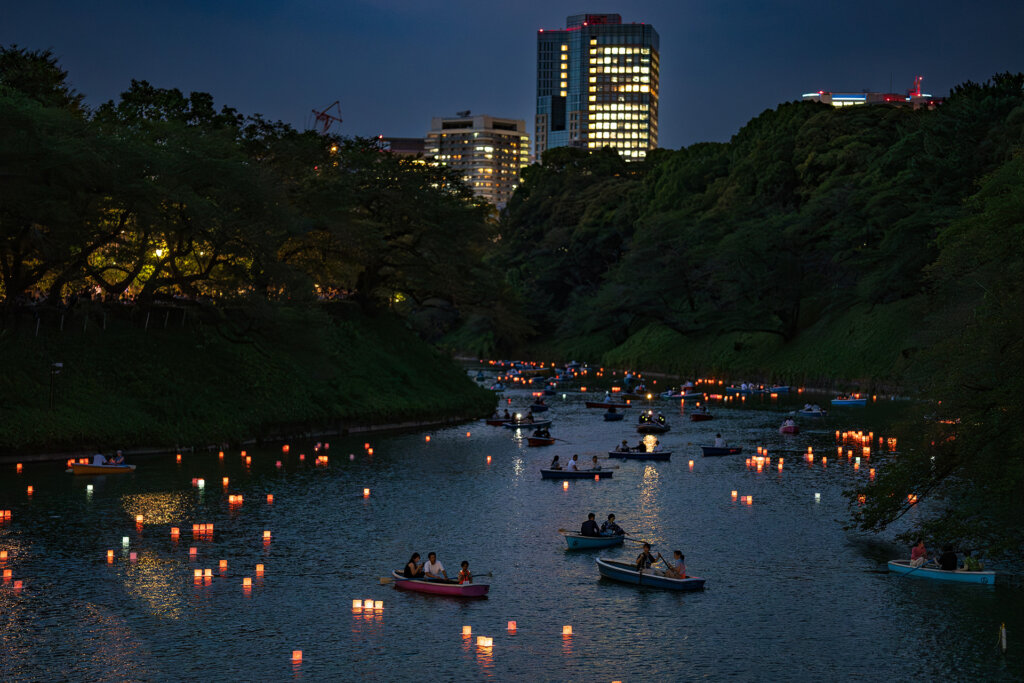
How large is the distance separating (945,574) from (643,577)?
9083mm

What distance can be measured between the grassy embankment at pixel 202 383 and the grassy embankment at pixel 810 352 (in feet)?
122

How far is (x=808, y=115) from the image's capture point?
453 feet

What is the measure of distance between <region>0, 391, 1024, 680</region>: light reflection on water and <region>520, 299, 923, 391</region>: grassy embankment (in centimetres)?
4737

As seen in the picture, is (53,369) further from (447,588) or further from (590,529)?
(447,588)

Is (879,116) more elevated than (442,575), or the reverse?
(879,116)

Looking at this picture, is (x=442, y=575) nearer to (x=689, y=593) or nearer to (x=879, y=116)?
(x=689, y=593)

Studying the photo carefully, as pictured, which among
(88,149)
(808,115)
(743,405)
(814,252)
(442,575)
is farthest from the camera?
(808,115)

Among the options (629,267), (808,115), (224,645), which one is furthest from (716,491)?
(808,115)

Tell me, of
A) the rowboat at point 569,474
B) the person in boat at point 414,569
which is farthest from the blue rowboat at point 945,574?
the rowboat at point 569,474

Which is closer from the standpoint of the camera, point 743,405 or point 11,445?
Answer: point 11,445

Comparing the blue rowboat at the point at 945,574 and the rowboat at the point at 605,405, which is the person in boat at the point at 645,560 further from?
the rowboat at the point at 605,405

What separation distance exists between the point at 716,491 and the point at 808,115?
99847mm

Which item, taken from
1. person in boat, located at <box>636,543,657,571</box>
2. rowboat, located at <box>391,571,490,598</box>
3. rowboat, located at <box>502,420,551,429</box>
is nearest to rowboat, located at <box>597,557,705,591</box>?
person in boat, located at <box>636,543,657,571</box>

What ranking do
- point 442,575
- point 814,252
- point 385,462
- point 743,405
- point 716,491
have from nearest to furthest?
point 442,575 < point 716,491 < point 385,462 < point 743,405 < point 814,252
